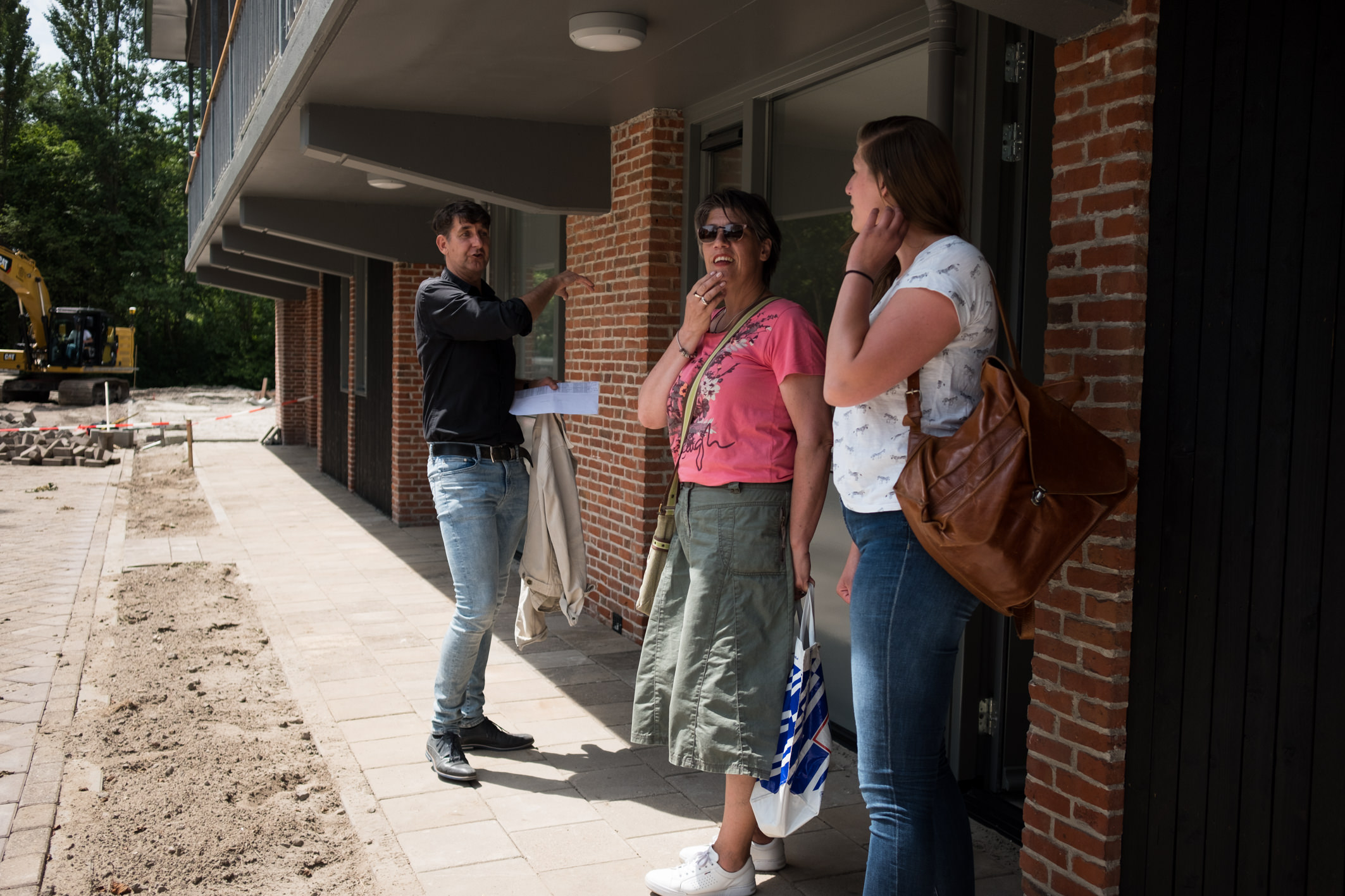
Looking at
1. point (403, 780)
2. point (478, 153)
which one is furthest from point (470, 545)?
point (478, 153)

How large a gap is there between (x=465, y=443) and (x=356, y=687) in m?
1.82

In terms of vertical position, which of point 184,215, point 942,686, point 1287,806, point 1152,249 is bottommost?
point 1287,806

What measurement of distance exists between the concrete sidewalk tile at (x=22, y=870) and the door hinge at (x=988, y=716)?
9.98 ft

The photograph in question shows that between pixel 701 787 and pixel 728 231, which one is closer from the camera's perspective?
pixel 728 231

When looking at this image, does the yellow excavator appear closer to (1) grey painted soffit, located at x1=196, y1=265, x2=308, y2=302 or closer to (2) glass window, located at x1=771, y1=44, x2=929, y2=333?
(1) grey painted soffit, located at x1=196, y1=265, x2=308, y2=302

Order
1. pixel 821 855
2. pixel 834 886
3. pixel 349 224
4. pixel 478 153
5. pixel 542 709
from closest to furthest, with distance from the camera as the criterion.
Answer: pixel 834 886
pixel 821 855
pixel 542 709
pixel 478 153
pixel 349 224

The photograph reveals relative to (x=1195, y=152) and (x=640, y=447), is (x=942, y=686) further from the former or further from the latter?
(x=640, y=447)

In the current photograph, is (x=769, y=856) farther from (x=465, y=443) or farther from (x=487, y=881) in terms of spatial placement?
(x=465, y=443)

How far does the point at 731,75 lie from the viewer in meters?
5.11

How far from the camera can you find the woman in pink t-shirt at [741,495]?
2848 millimetres

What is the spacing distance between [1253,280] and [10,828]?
401cm

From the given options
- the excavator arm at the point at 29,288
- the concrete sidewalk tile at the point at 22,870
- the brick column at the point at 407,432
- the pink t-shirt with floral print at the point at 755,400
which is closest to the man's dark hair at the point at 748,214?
the pink t-shirt with floral print at the point at 755,400

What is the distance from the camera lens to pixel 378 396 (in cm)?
1159

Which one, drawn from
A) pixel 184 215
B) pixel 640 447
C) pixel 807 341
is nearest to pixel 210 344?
pixel 184 215
